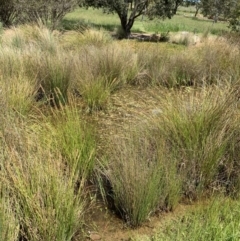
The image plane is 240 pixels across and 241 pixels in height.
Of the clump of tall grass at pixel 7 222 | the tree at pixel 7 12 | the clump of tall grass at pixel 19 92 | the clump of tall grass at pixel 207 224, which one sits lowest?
the clump of tall grass at pixel 207 224

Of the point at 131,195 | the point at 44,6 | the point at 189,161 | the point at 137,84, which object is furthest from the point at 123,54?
the point at 44,6

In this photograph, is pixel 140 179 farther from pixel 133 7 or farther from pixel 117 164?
pixel 133 7

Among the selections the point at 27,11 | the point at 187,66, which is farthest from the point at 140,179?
the point at 27,11

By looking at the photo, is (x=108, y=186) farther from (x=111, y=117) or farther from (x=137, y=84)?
(x=137, y=84)

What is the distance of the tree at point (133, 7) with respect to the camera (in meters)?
17.4

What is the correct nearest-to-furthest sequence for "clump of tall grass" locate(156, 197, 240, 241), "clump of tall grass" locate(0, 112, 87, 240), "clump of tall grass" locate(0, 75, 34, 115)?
1. "clump of tall grass" locate(0, 112, 87, 240)
2. "clump of tall grass" locate(156, 197, 240, 241)
3. "clump of tall grass" locate(0, 75, 34, 115)

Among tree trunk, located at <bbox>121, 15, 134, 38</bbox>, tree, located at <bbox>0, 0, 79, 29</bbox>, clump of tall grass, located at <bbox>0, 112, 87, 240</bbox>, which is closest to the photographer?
clump of tall grass, located at <bbox>0, 112, 87, 240</bbox>

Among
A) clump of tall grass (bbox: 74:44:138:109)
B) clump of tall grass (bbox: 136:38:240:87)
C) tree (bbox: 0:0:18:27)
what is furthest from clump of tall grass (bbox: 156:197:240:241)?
tree (bbox: 0:0:18:27)

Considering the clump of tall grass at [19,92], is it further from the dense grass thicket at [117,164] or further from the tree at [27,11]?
the tree at [27,11]

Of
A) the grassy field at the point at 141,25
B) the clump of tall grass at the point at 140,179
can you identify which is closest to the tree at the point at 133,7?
the grassy field at the point at 141,25

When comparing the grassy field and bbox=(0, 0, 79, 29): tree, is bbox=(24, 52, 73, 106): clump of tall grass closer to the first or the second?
bbox=(0, 0, 79, 29): tree

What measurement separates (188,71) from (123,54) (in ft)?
4.00

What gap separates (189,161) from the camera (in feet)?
10.0

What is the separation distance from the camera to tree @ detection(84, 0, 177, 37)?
1738 centimetres
